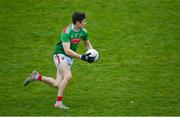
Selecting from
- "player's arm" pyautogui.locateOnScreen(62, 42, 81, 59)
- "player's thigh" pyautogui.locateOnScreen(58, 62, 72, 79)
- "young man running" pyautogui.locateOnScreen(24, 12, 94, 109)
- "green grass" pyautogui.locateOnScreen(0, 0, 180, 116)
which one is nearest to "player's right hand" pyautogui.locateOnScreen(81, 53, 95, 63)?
"young man running" pyautogui.locateOnScreen(24, 12, 94, 109)

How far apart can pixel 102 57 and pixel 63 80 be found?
348 cm

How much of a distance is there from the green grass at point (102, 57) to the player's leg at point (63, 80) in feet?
0.76

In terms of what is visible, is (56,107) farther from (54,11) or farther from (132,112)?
(54,11)

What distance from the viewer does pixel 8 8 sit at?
58.7ft

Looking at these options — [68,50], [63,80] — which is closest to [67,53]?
[68,50]

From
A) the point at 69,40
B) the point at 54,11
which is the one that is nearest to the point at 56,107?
the point at 69,40

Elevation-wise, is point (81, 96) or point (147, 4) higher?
point (147, 4)

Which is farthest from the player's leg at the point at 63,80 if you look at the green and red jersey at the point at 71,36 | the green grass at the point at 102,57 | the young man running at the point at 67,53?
the green and red jersey at the point at 71,36

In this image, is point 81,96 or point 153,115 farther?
point 81,96

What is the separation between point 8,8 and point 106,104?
655 centimetres

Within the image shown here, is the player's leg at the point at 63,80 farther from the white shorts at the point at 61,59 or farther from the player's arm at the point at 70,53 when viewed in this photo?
the player's arm at the point at 70,53

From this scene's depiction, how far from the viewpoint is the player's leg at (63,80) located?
1202cm

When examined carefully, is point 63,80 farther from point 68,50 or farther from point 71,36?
point 71,36

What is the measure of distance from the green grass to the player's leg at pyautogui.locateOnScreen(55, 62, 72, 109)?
230 mm
